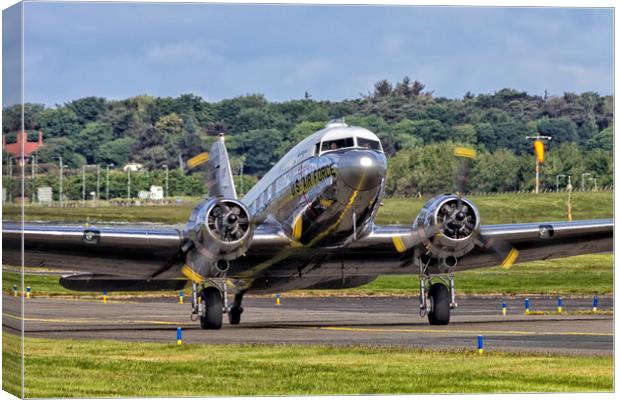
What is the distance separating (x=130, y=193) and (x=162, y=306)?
49.2ft

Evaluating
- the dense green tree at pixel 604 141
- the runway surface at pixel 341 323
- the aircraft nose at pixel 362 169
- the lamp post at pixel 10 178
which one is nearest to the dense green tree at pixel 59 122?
the lamp post at pixel 10 178

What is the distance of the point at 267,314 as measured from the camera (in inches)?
1635

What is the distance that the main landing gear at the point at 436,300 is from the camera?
30953 mm

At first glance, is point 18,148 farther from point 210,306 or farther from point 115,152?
point 115,152

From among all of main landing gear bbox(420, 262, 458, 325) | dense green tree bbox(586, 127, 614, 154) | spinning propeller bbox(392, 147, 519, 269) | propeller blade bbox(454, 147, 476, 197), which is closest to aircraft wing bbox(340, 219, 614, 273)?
spinning propeller bbox(392, 147, 519, 269)

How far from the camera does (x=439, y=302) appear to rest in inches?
1241

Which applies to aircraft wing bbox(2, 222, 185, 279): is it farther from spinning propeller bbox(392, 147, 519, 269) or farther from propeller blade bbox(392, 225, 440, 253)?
spinning propeller bbox(392, 147, 519, 269)

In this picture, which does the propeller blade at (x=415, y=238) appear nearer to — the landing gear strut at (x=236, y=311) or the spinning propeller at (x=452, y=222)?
the spinning propeller at (x=452, y=222)

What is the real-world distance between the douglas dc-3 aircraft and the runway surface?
4.07ft

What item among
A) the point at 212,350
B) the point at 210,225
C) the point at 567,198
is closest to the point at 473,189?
the point at 567,198

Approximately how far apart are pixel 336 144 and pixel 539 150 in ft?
15.3

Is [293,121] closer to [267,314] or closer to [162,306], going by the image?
[267,314]

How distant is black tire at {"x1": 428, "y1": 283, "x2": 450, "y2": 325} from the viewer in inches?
1238

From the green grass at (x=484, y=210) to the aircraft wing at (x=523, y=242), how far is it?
0.43m
